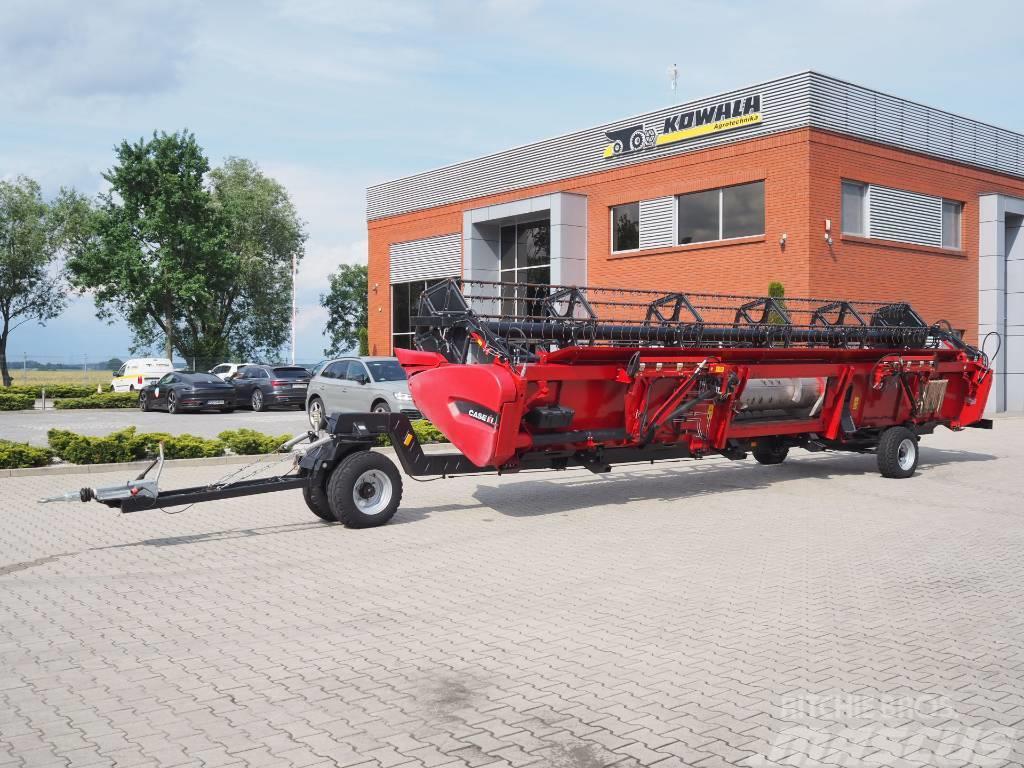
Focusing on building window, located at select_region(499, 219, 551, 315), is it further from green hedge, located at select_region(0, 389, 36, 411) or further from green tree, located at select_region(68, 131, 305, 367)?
green tree, located at select_region(68, 131, 305, 367)

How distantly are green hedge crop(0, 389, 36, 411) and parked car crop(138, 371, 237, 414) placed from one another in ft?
15.0

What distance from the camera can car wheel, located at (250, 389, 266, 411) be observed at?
28062 millimetres

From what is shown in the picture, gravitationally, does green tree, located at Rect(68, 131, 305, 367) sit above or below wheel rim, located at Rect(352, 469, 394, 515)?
above

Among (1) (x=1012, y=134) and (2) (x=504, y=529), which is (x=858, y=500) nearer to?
(2) (x=504, y=529)

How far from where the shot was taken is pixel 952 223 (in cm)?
2759

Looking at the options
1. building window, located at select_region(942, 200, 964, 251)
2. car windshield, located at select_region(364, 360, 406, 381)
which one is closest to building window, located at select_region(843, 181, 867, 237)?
building window, located at select_region(942, 200, 964, 251)

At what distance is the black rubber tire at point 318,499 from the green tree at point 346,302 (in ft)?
227

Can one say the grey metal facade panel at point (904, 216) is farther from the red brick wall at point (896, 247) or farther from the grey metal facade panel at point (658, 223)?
the grey metal facade panel at point (658, 223)

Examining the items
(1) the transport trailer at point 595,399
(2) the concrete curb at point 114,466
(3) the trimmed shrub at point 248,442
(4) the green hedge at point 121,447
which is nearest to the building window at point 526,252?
(3) the trimmed shrub at point 248,442

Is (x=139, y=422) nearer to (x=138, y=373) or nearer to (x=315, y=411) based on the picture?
(x=315, y=411)

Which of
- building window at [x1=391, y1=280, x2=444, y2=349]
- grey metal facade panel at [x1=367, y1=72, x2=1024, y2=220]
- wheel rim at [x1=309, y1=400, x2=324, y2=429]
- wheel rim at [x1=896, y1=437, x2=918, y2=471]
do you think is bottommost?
wheel rim at [x1=896, y1=437, x2=918, y2=471]

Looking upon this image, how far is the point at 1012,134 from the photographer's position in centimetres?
2917

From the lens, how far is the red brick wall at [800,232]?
23.3 meters

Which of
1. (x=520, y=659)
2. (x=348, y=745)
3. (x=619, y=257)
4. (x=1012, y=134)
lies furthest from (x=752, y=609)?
(x=1012, y=134)
